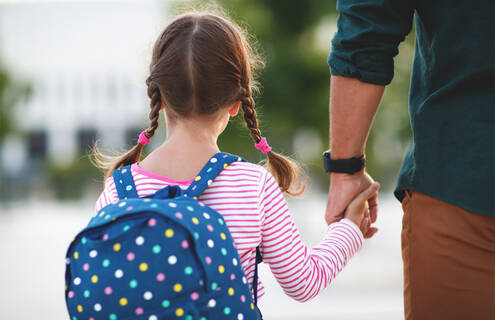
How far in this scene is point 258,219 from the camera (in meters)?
1.72

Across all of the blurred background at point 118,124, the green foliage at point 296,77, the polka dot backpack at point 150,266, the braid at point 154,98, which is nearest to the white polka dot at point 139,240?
the polka dot backpack at point 150,266

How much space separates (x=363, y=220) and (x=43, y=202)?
27.6 metres

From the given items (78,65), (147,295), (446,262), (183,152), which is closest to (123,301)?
(147,295)

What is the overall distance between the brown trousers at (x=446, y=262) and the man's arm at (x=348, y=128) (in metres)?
0.29

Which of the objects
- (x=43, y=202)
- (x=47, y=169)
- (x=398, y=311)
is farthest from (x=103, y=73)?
(x=398, y=311)

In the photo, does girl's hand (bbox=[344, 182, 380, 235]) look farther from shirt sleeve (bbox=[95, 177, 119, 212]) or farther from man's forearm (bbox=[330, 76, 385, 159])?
shirt sleeve (bbox=[95, 177, 119, 212])

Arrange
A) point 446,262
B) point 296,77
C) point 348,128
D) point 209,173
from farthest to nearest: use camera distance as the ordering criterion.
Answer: point 296,77
point 348,128
point 446,262
point 209,173

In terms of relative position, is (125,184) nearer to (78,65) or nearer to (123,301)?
(123,301)

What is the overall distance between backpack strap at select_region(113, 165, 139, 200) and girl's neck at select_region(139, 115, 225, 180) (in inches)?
2.2

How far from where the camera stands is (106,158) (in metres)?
2.17

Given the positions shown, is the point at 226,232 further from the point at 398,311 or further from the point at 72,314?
the point at 398,311

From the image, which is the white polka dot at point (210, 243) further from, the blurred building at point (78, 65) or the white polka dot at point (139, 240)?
the blurred building at point (78, 65)

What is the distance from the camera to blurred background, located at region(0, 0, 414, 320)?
700 cm

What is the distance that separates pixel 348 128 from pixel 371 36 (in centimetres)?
35
